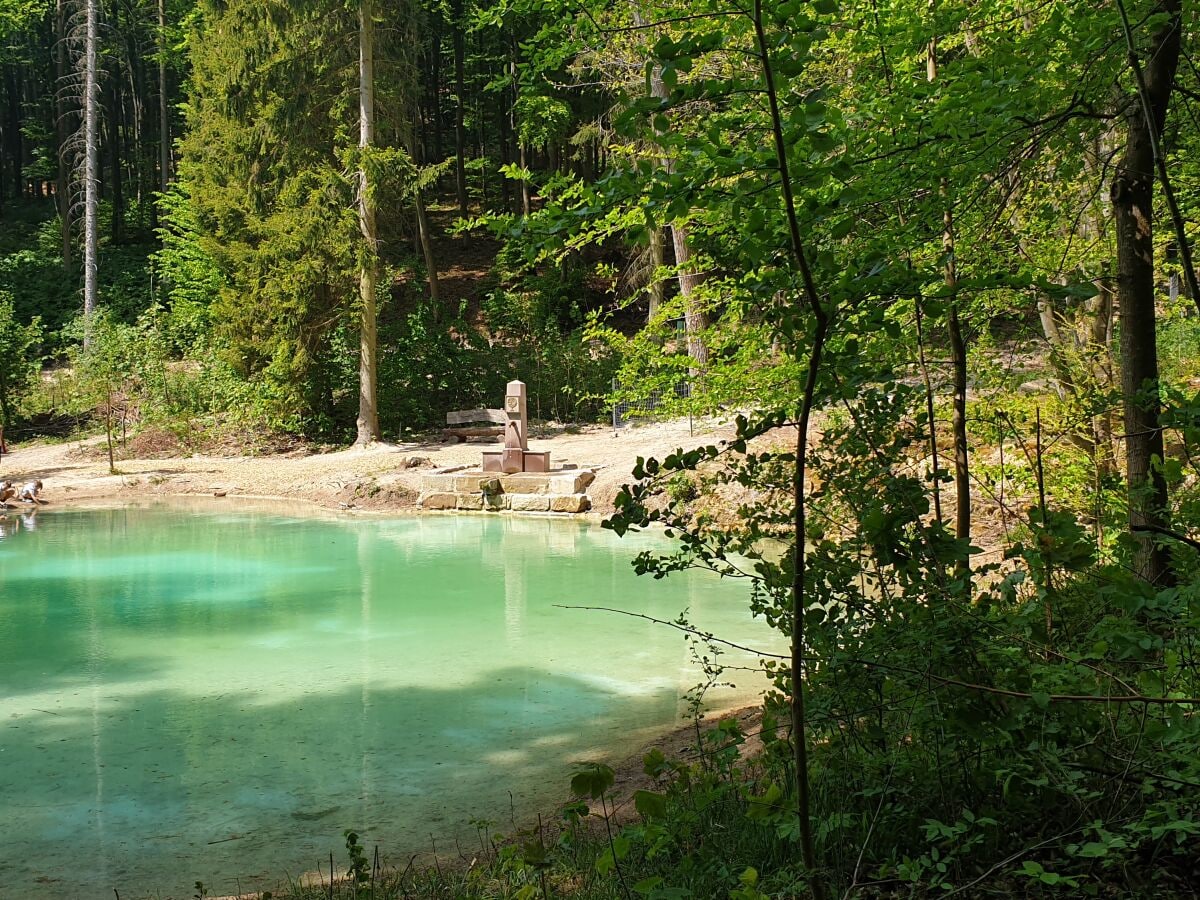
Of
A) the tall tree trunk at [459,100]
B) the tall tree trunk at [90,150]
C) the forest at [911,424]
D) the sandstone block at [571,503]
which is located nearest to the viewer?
the forest at [911,424]

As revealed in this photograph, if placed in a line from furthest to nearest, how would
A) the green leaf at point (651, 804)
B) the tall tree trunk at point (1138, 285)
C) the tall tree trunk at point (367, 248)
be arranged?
1. the tall tree trunk at point (367, 248)
2. the tall tree trunk at point (1138, 285)
3. the green leaf at point (651, 804)

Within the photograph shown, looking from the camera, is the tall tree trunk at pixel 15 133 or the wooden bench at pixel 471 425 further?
the tall tree trunk at pixel 15 133

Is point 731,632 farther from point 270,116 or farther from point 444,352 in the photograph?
point 270,116

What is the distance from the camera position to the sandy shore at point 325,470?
16.7 meters

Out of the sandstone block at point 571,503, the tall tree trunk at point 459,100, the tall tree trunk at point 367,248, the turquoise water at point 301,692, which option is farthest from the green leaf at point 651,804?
the tall tree trunk at point 459,100

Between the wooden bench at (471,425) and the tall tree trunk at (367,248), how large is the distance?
168 cm

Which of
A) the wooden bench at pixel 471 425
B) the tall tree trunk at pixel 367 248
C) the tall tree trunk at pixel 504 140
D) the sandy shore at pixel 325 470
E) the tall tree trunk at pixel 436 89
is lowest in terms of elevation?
the sandy shore at pixel 325 470

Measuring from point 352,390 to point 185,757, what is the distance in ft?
55.0

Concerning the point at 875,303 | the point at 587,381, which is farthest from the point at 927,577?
the point at 587,381

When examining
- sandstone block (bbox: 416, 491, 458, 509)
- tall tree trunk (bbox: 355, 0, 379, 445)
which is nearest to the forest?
sandstone block (bbox: 416, 491, 458, 509)

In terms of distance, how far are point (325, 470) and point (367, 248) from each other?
4525mm

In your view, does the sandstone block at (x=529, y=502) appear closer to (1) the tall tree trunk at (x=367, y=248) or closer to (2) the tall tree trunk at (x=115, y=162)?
(1) the tall tree trunk at (x=367, y=248)

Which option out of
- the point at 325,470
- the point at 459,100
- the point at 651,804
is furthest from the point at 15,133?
the point at 651,804

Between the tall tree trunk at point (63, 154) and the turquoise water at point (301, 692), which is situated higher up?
the tall tree trunk at point (63, 154)
